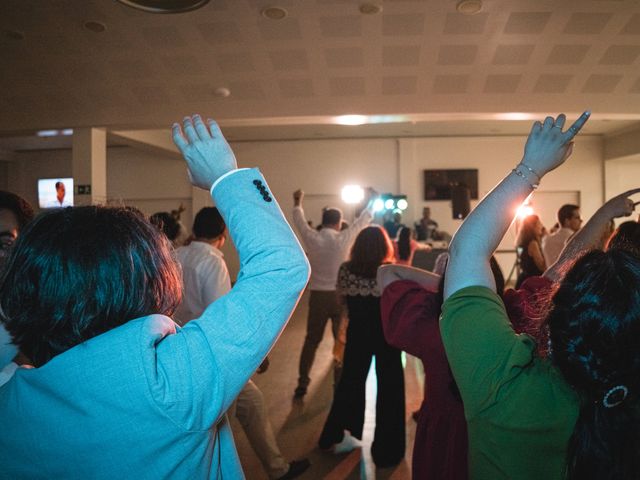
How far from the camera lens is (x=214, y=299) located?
8.22 feet

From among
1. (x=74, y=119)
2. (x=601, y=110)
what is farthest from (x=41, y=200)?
(x=601, y=110)

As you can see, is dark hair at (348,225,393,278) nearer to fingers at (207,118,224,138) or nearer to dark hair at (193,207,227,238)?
dark hair at (193,207,227,238)

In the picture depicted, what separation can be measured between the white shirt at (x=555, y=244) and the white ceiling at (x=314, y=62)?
245 centimetres

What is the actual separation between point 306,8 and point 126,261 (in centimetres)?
470

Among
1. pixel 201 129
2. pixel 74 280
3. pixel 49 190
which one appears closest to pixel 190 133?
pixel 201 129

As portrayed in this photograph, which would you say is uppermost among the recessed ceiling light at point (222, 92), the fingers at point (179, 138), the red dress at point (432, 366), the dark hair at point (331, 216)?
the recessed ceiling light at point (222, 92)

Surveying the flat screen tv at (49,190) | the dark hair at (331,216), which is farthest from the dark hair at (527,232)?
the flat screen tv at (49,190)

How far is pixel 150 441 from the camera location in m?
0.63

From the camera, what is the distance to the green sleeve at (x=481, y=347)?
782mm

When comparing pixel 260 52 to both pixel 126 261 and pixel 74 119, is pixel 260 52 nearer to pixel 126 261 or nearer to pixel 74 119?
pixel 74 119

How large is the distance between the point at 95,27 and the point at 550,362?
19.0 feet

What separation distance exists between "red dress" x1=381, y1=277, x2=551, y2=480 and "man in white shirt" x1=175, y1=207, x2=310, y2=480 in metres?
1.09

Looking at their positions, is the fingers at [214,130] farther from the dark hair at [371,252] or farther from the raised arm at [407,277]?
the dark hair at [371,252]

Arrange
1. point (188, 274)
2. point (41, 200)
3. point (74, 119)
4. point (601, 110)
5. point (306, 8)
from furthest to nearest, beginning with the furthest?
point (41, 200) < point (74, 119) < point (601, 110) < point (306, 8) < point (188, 274)
